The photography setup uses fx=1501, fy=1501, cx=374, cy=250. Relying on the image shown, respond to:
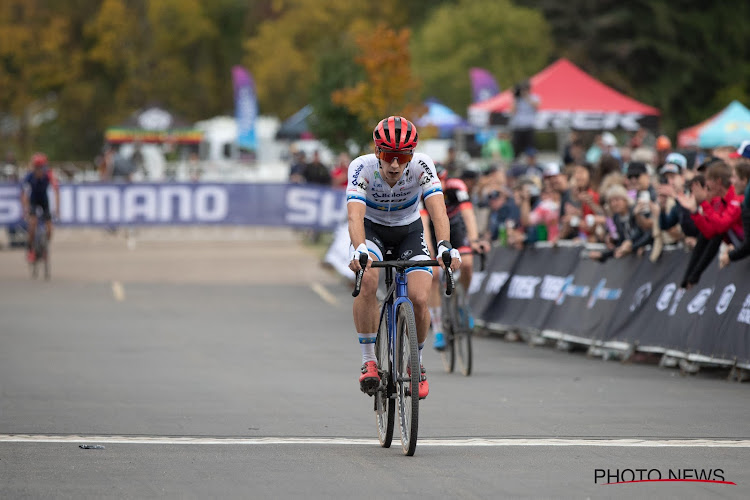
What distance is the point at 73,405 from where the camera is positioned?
11.2 m

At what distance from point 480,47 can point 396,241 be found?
6023 centimetres

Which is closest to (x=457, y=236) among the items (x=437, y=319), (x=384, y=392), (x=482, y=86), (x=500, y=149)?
(x=437, y=319)

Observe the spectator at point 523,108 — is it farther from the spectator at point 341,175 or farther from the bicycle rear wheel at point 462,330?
the bicycle rear wheel at point 462,330

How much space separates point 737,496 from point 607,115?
23062 mm

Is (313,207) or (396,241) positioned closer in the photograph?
(396,241)

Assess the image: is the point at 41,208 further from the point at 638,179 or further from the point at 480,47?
the point at 480,47

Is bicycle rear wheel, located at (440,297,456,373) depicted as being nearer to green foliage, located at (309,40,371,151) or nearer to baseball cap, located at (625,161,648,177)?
baseball cap, located at (625,161,648,177)

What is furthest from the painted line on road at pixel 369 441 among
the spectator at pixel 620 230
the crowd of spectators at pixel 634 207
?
the spectator at pixel 620 230

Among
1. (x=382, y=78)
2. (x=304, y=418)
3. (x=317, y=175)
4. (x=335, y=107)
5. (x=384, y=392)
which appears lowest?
(x=304, y=418)

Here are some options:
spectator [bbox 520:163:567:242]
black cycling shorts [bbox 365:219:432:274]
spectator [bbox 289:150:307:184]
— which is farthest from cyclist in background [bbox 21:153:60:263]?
black cycling shorts [bbox 365:219:432:274]

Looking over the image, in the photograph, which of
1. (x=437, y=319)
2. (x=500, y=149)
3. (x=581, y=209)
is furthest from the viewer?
(x=500, y=149)

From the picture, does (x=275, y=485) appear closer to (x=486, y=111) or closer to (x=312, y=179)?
(x=486, y=111)

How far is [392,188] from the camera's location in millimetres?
9734

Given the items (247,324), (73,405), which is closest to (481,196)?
(247,324)
